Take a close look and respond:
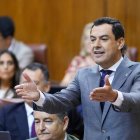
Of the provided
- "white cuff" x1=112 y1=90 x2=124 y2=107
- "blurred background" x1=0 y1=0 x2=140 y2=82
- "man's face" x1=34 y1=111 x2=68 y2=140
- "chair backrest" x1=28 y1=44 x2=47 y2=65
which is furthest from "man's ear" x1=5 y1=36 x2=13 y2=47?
"white cuff" x1=112 y1=90 x2=124 y2=107

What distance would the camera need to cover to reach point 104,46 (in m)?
1.87

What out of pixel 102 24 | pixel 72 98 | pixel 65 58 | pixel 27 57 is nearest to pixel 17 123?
pixel 72 98

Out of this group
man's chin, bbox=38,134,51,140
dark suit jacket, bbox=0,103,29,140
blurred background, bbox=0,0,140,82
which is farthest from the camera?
blurred background, bbox=0,0,140,82

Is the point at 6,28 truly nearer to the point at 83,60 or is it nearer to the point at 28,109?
the point at 83,60

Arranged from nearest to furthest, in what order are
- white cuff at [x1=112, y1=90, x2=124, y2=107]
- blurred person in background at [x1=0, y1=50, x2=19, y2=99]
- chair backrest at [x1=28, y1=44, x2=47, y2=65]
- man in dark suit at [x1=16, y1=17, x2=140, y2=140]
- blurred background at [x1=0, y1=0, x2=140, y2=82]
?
1. white cuff at [x1=112, y1=90, x2=124, y2=107]
2. man in dark suit at [x1=16, y1=17, x2=140, y2=140]
3. blurred person in background at [x1=0, y1=50, x2=19, y2=99]
4. chair backrest at [x1=28, y1=44, x2=47, y2=65]
5. blurred background at [x1=0, y1=0, x2=140, y2=82]

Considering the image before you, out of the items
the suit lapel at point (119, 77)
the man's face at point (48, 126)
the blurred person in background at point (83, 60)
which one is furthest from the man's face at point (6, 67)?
the suit lapel at point (119, 77)

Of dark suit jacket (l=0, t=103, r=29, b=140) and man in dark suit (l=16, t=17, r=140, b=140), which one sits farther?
dark suit jacket (l=0, t=103, r=29, b=140)

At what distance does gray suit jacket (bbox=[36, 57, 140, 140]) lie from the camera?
5.92 feet

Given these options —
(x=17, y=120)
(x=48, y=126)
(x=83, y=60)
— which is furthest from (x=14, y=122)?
(x=83, y=60)

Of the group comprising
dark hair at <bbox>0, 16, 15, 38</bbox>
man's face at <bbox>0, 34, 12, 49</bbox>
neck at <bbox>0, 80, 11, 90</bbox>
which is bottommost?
neck at <bbox>0, 80, 11, 90</bbox>

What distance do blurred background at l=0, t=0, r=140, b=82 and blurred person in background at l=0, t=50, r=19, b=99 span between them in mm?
778

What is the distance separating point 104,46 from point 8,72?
1508 mm

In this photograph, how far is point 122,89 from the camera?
1.83 meters

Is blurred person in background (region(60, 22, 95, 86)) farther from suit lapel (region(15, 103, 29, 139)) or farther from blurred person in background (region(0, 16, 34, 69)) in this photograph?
suit lapel (region(15, 103, 29, 139))
